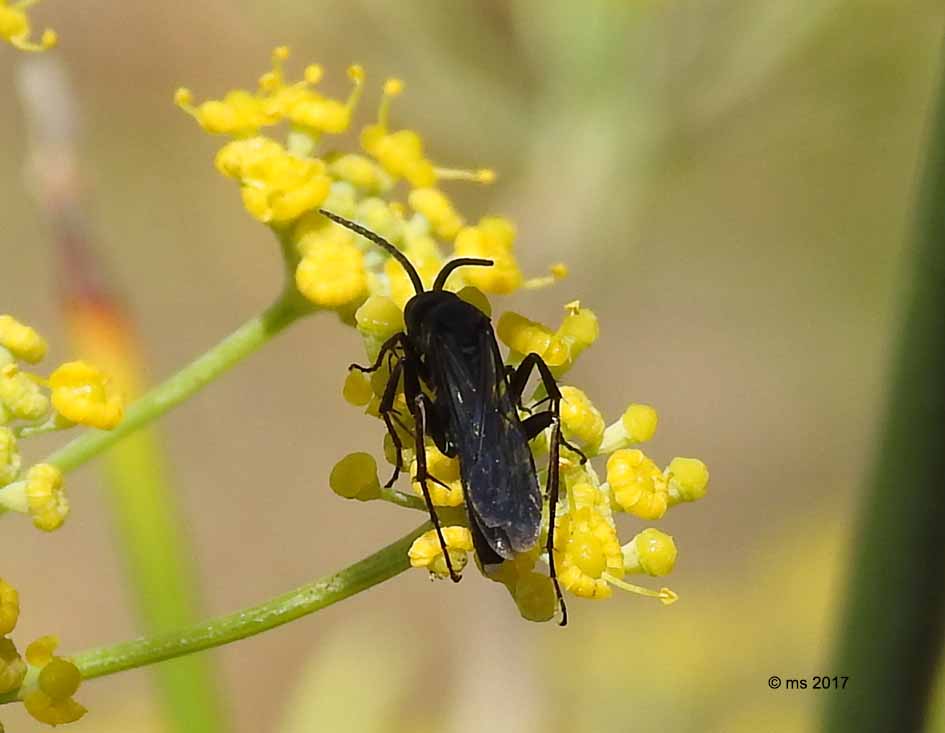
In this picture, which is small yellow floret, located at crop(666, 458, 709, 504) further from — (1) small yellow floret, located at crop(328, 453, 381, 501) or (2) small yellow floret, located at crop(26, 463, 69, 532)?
(2) small yellow floret, located at crop(26, 463, 69, 532)

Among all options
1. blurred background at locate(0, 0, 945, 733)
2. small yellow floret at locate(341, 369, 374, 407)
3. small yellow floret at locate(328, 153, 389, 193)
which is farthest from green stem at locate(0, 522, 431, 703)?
blurred background at locate(0, 0, 945, 733)

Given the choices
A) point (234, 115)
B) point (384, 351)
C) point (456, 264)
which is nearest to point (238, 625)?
point (384, 351)

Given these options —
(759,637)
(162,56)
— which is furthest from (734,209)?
(759,637)

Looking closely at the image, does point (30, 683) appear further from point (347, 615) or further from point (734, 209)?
point (734, 209)

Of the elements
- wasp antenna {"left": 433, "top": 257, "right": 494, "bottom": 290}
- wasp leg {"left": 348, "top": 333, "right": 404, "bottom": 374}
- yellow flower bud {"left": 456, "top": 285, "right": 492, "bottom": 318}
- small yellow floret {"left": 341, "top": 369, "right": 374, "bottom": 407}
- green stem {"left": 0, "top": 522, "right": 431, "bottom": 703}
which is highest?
wasp antenna {"left": 433, "top": 257, "right": 494, "bottom": 290}

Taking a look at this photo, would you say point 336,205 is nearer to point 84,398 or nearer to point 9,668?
point 84,398
